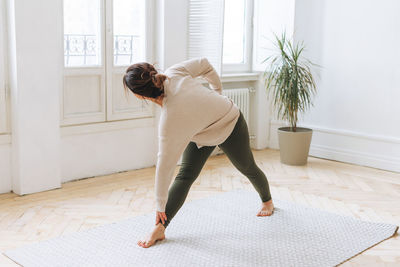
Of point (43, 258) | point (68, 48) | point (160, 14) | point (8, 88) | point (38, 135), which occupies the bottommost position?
point (43, 258)

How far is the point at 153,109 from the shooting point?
15.1 ft

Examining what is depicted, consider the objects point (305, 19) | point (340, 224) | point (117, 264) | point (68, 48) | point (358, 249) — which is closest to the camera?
point (117, 264)

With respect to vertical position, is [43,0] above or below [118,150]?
above

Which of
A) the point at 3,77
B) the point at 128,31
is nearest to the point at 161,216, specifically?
the point at 3,77

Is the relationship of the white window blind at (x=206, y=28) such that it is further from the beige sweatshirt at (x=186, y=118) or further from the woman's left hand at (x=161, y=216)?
the woman's left hand at (x=161, y=216)

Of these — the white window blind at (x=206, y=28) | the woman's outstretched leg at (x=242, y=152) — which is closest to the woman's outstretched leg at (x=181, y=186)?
the woman's outstretched leg at (x=242, y=152)

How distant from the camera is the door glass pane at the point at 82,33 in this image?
3963mm

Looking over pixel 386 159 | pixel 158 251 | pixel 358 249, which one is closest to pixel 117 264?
pixel 158 251

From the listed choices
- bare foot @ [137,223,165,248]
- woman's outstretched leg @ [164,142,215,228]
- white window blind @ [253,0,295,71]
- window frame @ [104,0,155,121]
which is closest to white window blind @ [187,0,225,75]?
window frame @ [104,0,155,121]

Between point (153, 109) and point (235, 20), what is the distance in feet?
4.56

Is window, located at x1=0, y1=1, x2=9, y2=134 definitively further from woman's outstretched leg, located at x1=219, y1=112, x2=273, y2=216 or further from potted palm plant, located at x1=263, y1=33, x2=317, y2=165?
potted palm plant, located at x1=263, y1=33, x2=317, y2=165

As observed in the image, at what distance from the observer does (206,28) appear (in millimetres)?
4637

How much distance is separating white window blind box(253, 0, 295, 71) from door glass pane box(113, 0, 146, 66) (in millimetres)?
1448

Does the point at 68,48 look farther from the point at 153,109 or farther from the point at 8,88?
the point at 153,109
